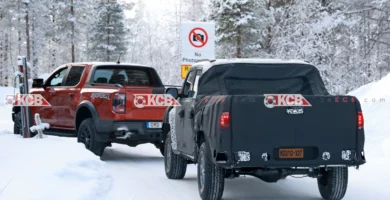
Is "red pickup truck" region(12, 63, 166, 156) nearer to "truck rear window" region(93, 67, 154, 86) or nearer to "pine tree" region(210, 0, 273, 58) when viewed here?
"truck rear window" region(93, 67, 154, 86)

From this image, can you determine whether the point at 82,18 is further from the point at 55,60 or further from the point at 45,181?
the point at 45,181

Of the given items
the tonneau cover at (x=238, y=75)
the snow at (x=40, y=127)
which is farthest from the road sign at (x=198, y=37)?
the tonneau cover at (x=238, y=75)

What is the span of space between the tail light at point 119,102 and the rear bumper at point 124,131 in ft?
0.84

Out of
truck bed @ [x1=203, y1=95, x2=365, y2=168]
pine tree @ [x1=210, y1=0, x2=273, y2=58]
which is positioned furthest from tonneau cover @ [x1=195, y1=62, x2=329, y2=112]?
pine tree @ [x1=210, y1=0, x2=273, y2=58]

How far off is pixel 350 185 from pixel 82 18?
56536 millimetres

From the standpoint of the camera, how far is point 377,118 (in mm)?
15961

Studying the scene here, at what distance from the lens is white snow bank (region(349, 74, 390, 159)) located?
1375cm

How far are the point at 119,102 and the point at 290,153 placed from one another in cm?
549

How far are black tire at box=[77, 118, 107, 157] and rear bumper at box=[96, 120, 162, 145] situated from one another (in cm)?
19

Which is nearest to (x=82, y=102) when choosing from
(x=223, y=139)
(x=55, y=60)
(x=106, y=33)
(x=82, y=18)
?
(x=223, y=139)

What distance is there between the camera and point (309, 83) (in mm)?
9180

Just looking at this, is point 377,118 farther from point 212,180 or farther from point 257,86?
point 212,180

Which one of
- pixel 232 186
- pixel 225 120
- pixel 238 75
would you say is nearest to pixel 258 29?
pixel 232 186

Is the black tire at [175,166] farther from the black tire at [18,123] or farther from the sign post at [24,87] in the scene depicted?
Result: the black tire at [18,123]
